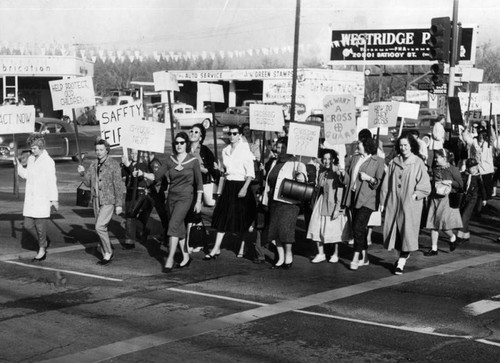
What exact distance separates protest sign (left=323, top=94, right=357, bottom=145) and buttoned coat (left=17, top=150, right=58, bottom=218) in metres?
3.73

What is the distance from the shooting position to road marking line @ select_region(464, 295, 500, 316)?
915 cm

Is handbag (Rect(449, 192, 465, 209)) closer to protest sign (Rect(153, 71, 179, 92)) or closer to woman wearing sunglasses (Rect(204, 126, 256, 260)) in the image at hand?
woman wearing sunglasses (Rect(204, 126, 256, 260))

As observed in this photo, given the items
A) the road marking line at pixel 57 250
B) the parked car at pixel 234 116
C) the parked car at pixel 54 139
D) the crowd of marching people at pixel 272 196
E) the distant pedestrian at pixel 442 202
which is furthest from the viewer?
the parked car at pixel 234 116

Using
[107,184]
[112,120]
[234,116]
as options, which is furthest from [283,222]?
[234,116]

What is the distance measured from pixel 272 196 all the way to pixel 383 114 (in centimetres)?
333

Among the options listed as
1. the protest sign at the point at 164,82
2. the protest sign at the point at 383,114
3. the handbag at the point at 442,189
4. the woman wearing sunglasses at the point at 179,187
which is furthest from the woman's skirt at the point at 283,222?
the protest sign at the point at 164,82

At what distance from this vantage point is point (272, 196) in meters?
11.7

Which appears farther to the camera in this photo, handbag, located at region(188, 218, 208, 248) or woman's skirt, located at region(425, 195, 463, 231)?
woman's skirt, located at region(425, 195, 463, 231)

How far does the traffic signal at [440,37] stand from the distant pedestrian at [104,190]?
8264 millimetres

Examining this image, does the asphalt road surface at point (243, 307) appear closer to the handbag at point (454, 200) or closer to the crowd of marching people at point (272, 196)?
the crowd of marching people at point (272, 196)

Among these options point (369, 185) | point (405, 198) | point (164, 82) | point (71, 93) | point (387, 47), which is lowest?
point (405, 198)

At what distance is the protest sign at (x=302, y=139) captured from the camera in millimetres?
11805

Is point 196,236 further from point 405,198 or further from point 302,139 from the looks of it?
point 405,198

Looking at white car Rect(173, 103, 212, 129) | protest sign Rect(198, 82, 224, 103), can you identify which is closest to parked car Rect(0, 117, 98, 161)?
protest sign Rect(198, 82, 224, 103)
